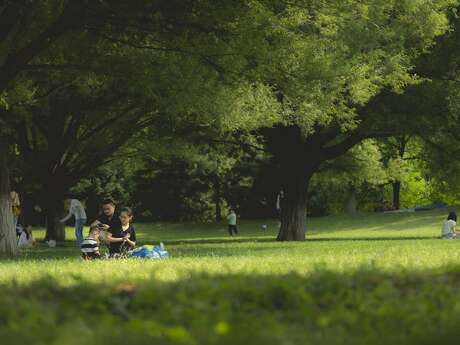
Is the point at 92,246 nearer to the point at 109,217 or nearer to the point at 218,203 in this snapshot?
the point at 109,217

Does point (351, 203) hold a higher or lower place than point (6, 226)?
higher

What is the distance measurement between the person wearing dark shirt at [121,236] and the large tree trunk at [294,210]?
15931 millimetres

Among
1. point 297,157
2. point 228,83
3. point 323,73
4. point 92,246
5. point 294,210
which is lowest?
point 92,246

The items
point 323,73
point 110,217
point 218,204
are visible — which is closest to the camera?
point 110,217

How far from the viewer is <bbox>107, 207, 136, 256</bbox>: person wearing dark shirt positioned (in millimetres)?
16891

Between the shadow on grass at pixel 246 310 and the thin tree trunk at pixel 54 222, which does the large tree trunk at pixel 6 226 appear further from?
the shadow on grass at pixel 246 310

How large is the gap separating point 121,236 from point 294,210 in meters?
16.4

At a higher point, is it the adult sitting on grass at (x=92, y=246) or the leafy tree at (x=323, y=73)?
the leafy tree at (x=323, y=73)

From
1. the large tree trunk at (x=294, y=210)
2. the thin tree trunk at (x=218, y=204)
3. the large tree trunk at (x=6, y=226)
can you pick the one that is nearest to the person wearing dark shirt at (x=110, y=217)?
the large tree trunk at (x=6, y=226)

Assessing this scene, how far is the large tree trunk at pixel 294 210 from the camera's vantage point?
32500 mm

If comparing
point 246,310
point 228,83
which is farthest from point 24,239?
point 246,310

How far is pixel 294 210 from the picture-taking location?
3278 centimetres

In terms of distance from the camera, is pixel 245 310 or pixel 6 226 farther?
pixel 6 226

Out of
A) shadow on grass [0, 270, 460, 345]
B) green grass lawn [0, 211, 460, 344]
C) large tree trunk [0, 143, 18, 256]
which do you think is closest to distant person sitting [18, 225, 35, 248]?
large tree trunk [0, 143, 18, 256]
